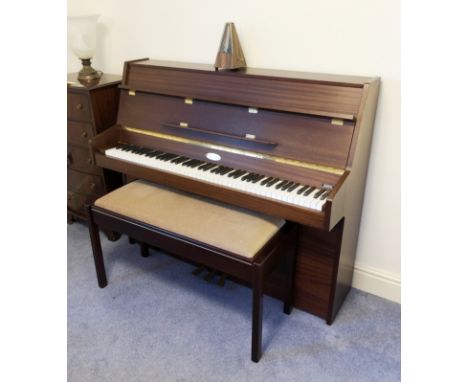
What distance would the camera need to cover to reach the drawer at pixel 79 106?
2.03m

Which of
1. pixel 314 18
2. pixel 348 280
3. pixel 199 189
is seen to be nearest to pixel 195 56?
pixel 314 18

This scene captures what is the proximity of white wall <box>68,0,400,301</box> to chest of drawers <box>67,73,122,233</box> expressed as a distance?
0.35m

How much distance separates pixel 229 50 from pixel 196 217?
78 cm

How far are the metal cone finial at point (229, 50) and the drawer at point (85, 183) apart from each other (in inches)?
39.8

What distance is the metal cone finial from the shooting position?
5.54 ft

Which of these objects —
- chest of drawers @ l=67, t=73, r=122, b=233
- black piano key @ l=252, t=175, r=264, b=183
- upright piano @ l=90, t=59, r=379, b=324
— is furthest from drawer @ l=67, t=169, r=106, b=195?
black piano key @ l=252, t=175, r=264, b=183

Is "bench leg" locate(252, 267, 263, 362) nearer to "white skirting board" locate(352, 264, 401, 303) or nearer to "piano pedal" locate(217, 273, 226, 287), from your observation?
"piano pedal" locate(217, 273, 226, 287)

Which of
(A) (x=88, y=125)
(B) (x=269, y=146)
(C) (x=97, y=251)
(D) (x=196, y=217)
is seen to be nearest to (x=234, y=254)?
(D) (x=196, y=217)

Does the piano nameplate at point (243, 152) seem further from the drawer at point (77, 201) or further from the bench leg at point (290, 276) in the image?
the drawer at point (77, 201)

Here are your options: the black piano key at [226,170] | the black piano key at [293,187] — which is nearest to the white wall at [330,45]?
the black piano key at [293,187]

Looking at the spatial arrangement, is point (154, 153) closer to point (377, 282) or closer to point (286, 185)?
point (286, 185)

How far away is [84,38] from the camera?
204cm

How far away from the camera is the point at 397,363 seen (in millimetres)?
1516

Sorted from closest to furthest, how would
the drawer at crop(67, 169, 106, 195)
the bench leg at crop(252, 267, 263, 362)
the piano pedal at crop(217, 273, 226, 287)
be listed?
the bench leg at crop(252, 267, 263, 362) < the piano pedal at crop(217, 273, 226, 287) < the drawer at crop(67, 169, 106, 195)
